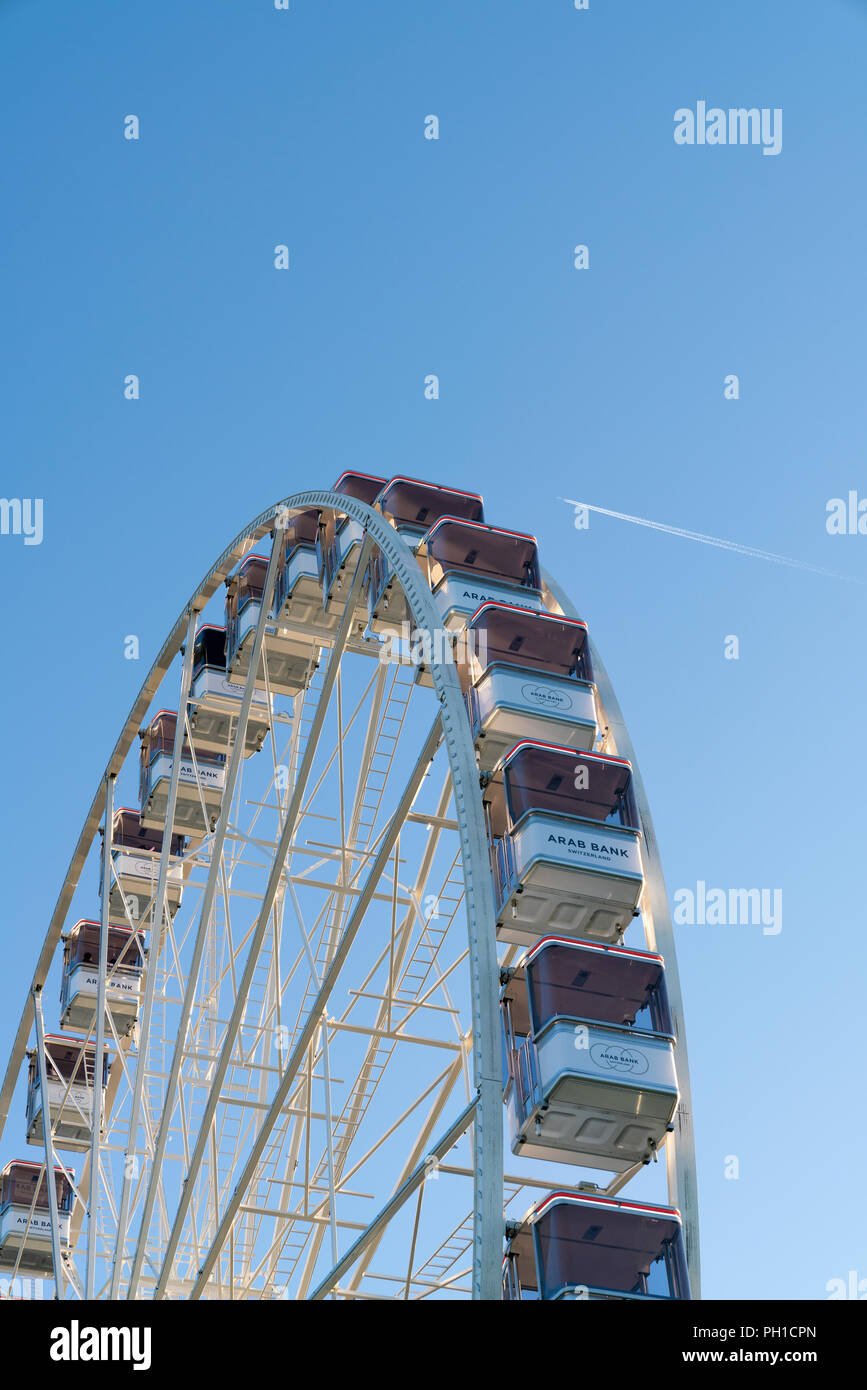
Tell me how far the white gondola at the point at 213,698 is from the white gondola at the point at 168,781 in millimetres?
736

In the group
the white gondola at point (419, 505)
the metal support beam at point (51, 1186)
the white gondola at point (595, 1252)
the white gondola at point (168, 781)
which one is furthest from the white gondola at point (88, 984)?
the white gondola at point (595, 1252)

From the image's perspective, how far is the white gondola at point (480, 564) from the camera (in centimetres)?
1811

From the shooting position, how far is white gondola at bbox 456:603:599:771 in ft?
53.7

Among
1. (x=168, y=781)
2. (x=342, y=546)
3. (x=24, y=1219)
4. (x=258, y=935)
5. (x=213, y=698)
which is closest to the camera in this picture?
(x=258, y=935)

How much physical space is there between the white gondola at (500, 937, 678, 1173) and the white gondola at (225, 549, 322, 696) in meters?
10.1

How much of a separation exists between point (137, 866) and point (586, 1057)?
51.3 ft

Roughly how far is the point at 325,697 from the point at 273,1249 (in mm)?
7059

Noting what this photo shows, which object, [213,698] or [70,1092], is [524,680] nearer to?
[213,698]

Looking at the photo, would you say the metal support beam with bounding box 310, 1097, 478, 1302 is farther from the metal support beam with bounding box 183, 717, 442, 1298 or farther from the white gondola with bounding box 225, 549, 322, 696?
the white gondola with bounding box 225, 549, 322, 696

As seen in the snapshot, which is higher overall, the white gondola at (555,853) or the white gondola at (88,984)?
the white gondola at (88,984)

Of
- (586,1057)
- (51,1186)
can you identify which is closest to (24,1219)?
(51,1186)

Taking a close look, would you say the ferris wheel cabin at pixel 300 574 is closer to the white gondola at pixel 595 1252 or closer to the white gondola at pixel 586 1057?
the white gondola at pixel 586 1057

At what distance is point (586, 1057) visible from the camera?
45.6ft

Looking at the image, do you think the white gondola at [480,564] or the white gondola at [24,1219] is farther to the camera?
the white gondola at [24,1219]
